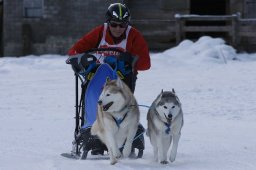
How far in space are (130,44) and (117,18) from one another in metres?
0.44

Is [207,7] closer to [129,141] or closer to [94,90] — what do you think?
[94,90]

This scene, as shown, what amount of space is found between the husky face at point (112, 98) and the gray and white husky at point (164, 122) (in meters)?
0.35

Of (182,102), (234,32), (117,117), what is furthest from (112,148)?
(234,32)

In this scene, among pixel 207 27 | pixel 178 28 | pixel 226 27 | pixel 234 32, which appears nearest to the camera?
pixel 234 32

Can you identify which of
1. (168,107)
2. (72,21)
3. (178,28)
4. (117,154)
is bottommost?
(117,154)

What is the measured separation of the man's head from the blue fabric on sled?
416mm

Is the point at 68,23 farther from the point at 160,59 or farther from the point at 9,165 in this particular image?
the point at 9,165

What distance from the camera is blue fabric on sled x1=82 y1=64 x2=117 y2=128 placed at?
6980mm

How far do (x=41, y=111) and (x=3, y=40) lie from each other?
1298cm

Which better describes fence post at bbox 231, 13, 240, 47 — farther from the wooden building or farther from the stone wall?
the stone wall

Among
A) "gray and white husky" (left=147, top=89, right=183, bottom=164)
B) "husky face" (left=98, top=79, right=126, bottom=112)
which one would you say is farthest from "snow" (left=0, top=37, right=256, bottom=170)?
"husky face" (left=98, top=79, right=126, bottom=112)

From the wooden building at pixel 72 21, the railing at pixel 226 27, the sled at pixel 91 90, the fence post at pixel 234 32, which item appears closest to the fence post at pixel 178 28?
the railing at pixel 226 27

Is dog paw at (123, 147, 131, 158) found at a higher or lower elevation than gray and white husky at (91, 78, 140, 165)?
lower

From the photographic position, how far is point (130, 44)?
285 inches
